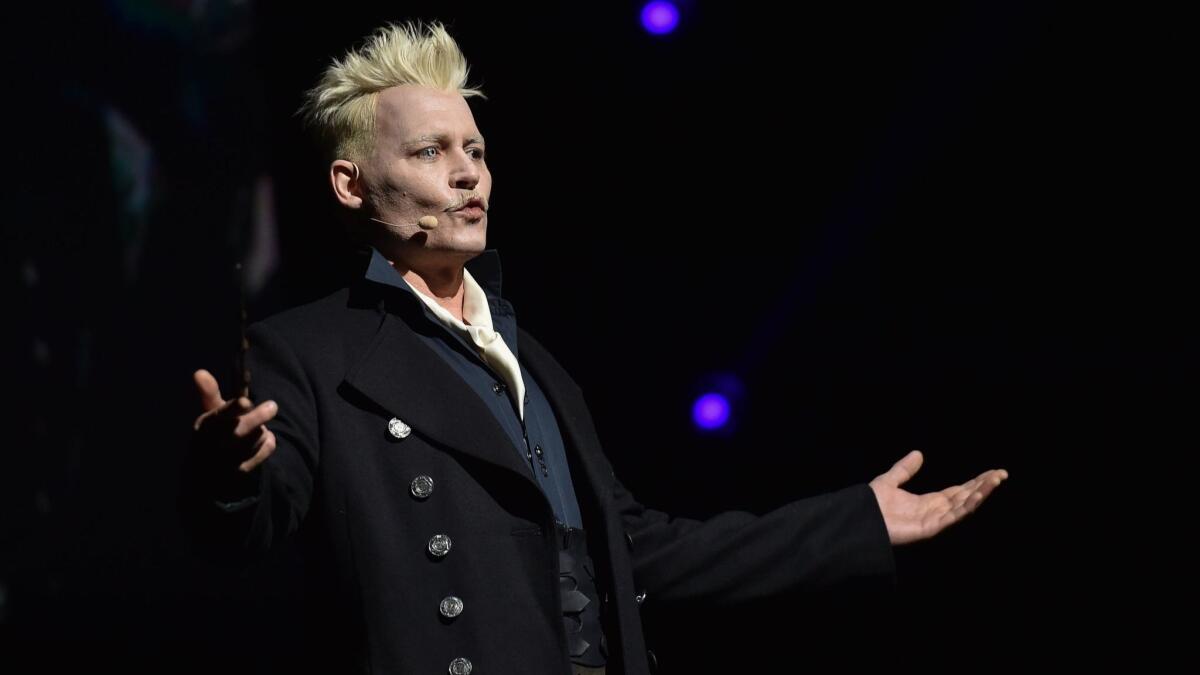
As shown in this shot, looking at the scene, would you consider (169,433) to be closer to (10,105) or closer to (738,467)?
(10,105)

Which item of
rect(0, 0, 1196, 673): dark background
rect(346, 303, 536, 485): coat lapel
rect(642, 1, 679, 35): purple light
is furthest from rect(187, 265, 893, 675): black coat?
rect(642, 1, 679, 35): purple light

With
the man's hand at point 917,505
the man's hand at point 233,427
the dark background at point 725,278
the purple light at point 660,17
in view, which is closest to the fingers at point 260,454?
the man's hand at point 233,427

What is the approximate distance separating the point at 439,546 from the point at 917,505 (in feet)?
2.37

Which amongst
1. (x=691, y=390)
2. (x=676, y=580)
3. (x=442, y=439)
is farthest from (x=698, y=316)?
(x=442, y=439)

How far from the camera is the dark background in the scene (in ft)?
9.23

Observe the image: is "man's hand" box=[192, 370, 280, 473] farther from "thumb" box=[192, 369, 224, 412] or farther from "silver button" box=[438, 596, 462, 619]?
"silver button" box=[438, 596, 462, 619]

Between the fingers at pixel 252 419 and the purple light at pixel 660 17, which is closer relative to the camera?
the fingers at pixel 252 419

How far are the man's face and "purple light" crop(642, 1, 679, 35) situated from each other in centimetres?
97

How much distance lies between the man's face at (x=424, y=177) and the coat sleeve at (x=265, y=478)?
0.28m

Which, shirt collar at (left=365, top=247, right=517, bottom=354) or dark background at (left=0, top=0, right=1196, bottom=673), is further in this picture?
dark background at (left=0, top=0, right=1196, bottom=673)

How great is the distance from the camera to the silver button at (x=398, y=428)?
179 cm

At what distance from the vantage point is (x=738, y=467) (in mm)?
3002

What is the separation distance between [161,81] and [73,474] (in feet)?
3.00

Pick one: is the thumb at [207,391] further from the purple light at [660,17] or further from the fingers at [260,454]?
the purple light at [660,17]
